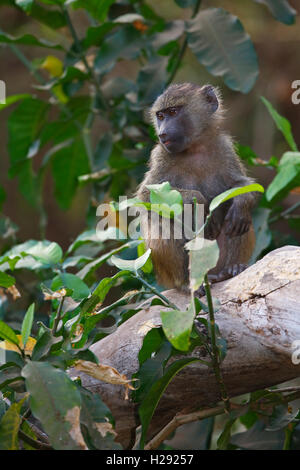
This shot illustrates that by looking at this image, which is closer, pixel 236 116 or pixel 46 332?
pixel 46 332

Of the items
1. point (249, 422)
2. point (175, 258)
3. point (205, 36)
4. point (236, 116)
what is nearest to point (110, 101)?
point (205, 36)

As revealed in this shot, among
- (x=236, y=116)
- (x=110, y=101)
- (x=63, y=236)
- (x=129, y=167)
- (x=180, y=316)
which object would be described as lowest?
(x=63, y=236)

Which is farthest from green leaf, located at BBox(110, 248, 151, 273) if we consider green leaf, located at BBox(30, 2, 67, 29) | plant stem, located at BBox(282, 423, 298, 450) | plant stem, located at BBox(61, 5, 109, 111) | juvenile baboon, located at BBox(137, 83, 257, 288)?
green leaf, located at BBox(30, 2, 67, 29)

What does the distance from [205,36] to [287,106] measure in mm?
4796

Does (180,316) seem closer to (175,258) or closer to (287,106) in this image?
(175,258)

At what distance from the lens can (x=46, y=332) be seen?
2.50m

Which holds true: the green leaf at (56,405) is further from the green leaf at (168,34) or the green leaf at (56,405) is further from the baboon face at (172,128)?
the green leaf at (168,34)

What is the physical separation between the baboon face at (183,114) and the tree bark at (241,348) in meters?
1.31

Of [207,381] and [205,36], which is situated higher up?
[205,36]

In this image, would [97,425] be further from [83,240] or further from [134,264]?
[83,240]

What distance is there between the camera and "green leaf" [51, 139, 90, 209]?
5.58m

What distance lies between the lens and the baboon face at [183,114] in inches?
160

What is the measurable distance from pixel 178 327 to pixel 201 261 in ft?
0.73

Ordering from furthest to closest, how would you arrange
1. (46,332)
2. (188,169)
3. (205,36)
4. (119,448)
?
1. (205,36)
2. (188,169)
3. (46,332)
4. (119,448)
